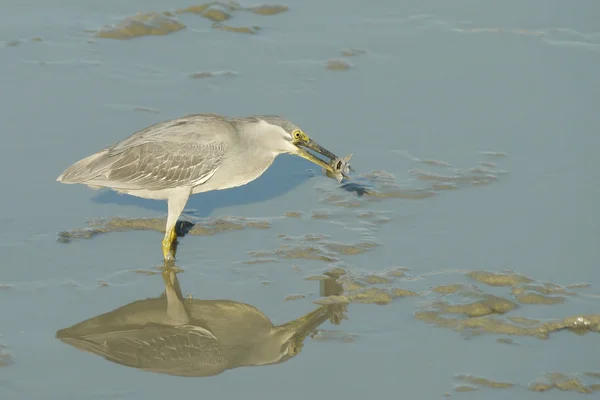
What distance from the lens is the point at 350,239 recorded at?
29.4 ft

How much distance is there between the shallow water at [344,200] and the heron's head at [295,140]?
553 millimetres

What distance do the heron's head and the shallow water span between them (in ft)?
1.81

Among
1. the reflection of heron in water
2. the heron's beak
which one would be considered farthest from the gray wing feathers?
the reflection of heron in water

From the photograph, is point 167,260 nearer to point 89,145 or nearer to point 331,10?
point 89,145

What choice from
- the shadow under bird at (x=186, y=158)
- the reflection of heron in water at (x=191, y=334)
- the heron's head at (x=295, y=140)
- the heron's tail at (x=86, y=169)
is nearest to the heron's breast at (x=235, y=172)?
the shadow under bird at (x=186, y=158)

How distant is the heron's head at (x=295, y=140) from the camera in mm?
9156

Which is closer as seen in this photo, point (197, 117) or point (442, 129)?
point (197, 117)

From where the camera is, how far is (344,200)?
9680 mm

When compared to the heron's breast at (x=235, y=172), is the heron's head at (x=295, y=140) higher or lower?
higher

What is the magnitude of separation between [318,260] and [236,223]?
0.99m

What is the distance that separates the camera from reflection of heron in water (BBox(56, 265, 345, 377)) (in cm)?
728

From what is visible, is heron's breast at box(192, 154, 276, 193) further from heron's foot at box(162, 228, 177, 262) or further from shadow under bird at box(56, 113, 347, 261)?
heron's foot at box(162, 228, 177, 262)

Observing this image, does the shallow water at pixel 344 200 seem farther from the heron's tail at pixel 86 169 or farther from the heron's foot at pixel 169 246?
the heron's tail at pixel 86 169

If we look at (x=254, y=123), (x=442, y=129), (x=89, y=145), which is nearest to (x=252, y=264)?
(x=254, y=123)
